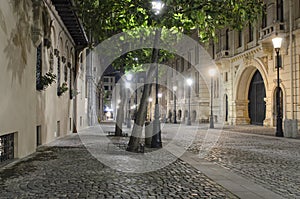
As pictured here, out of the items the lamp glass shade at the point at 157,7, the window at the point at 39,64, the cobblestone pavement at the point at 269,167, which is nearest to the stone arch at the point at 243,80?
the cobblestone pavement at the point at 269,167

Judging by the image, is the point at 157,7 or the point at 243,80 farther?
the point at 243,80

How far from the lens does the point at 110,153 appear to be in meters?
11.3

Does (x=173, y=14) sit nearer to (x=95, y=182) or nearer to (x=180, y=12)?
(x=180, y=12)

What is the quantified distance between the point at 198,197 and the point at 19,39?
660cm

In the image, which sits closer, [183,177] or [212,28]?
[183,177]

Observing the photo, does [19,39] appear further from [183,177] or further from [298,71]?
[298,71]

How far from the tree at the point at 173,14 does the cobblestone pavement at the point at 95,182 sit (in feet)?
12.9

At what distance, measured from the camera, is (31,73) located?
1056cm

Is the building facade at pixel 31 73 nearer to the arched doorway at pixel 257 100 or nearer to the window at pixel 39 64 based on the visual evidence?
the window at pixel 39 64

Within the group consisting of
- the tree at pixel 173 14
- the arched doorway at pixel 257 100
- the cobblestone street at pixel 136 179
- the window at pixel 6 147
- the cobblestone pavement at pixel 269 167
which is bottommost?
the cobblestone pavement at pixel 269 167

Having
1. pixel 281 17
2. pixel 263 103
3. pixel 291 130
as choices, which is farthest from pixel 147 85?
pixel 263 103

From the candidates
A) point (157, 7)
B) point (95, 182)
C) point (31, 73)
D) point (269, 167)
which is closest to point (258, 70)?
point (157, 7)

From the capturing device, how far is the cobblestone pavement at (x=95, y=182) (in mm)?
5750

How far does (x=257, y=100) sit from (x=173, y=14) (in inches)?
985
